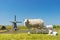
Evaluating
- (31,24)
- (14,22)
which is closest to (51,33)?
(31,24)

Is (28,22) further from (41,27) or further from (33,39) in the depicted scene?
(33,39)

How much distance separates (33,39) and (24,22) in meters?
7.52

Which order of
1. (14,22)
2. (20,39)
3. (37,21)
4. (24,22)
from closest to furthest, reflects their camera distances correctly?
(20,39) < (24,22) < (37,21) < (14,22)

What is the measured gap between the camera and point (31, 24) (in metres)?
18.3

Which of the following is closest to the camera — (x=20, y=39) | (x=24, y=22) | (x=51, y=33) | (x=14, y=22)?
(x=20, y=39)

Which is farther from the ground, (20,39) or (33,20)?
(33,20)

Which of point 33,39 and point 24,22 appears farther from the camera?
point 24,22

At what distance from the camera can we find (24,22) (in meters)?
17.9

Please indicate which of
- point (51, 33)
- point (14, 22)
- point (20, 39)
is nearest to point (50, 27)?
point (51, 33)

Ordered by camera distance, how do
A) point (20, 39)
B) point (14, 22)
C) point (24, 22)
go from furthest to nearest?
point (14, 22) → point (24, 22) → point (20, 39)

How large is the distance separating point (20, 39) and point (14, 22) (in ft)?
108

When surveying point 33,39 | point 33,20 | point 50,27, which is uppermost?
point 33,20

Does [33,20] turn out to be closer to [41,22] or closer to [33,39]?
[41,22]

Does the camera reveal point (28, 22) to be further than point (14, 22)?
No
